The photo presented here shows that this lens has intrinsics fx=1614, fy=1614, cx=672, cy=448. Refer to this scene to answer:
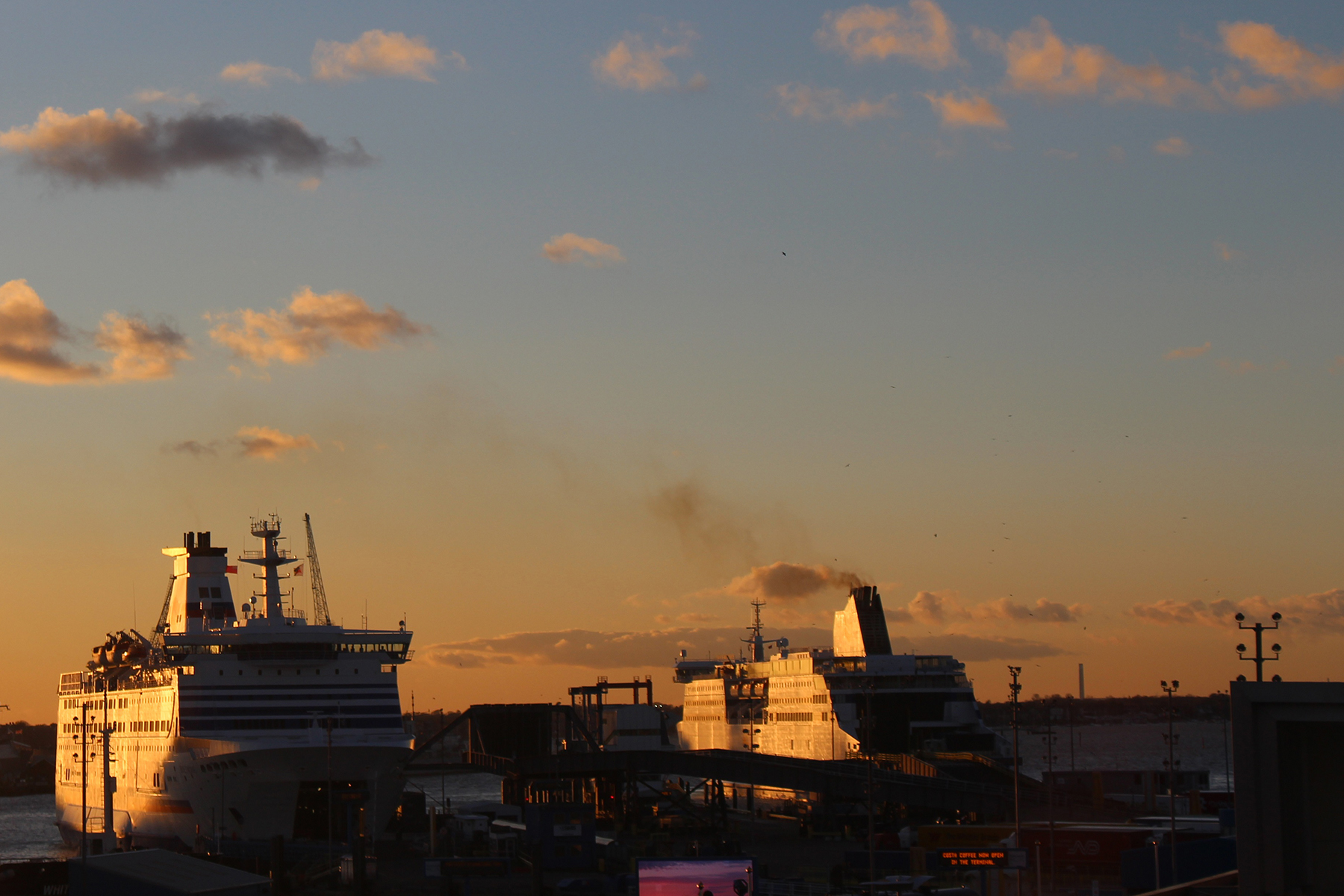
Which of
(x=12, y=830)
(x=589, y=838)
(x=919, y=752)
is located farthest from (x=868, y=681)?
(x=12, y=830)

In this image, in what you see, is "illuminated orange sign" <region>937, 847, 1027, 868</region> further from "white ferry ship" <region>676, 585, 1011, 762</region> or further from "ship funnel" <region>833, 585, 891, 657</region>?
"ship funnel" <region>833, 585, 891, 657</region>

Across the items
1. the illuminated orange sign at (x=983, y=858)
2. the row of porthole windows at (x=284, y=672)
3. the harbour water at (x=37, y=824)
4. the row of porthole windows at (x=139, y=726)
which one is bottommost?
the harbour water at (x=37, y=824)

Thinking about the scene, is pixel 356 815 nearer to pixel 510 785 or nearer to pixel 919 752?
pixel 510 785

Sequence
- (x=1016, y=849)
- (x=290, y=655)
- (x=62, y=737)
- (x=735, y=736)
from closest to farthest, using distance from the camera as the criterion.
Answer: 1. (x=1016, y=849)
2. (x=290, y=655)
3. (x=62, y=737)
4. (x=735, y=736)

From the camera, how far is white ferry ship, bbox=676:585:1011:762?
333 ft

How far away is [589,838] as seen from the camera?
66125 mm

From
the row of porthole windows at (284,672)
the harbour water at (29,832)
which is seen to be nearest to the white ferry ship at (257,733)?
the row of porthole windows at (284,672)

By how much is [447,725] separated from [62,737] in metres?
26.4

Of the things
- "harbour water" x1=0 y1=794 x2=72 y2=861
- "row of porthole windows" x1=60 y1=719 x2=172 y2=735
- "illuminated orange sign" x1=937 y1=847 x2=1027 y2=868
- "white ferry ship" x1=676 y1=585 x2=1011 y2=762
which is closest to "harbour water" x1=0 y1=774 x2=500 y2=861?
A: "harbour water" x1=0 y1=794 x2=72 y2=861

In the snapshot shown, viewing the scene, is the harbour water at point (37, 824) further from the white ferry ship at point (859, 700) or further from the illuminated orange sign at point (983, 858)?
the illuminated orange sign at point (983, 858)

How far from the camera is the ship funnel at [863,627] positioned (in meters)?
113

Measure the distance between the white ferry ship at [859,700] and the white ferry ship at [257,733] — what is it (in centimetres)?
3099

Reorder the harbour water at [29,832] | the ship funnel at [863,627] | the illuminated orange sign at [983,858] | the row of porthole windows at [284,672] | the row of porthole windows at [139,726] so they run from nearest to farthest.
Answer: the illuminated orange sign at [983,858] → the row of porthole windows at [284,672] → the row of porthole windows at [139,726] → the harbour water at [29,832] → the ship funnel at [863,627]

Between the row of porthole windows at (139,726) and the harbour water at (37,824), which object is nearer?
the row of porthole windows at (139,726)
